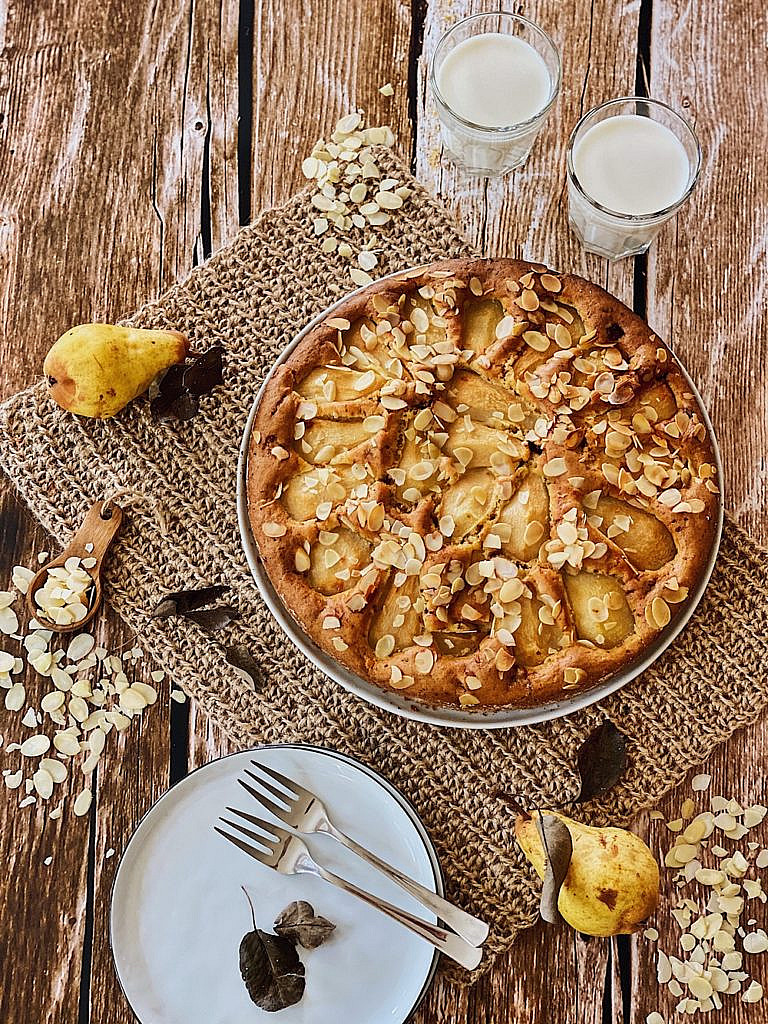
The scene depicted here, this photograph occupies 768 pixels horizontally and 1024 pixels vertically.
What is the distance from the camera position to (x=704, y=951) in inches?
87.5

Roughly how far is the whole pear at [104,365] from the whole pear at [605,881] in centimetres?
126

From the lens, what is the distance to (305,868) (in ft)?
6.97

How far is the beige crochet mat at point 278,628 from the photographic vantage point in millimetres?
2213

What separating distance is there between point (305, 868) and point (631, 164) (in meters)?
1.68

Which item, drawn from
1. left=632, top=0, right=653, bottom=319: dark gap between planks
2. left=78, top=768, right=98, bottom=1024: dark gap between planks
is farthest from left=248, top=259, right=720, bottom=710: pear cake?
left=78, top=768, right=98, bottom=1024: dark gap between planks

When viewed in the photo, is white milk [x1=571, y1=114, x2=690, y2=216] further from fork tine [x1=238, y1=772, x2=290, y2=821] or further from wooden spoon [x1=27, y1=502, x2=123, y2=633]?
fork tine [x1=238, y1=772, x2=290, y2=821]

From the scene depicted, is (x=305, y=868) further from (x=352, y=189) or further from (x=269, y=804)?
(x=352, y=189)

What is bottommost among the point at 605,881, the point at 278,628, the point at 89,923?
the point at 89,923

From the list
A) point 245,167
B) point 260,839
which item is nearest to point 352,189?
point 245,167

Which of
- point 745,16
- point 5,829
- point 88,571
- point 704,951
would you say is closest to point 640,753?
point 704,951

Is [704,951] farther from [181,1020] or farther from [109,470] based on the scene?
[109,470]

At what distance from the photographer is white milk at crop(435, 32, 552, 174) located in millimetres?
2395

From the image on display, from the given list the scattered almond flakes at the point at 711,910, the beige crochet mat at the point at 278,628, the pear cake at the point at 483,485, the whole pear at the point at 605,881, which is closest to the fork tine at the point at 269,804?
the beige crochet mat at the point at 278,628

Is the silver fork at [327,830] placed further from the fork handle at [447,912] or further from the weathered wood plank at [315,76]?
the weathered wood plank at [315,76]
